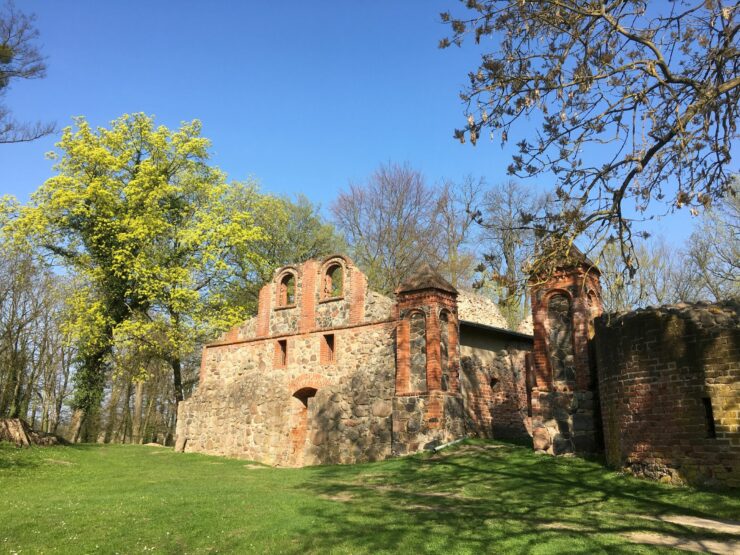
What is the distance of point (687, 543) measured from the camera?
6840 millimetres

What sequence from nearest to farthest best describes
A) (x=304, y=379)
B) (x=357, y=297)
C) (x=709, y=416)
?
(x=709, y=416) < (x=357, y=297) < (x=304, y=379)

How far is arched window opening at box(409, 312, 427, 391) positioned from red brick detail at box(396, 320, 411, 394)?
0.28ft

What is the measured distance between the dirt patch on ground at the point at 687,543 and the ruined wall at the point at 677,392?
2643 mm

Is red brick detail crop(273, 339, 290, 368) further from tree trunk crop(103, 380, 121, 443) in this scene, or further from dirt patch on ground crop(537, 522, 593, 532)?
tree trunk crop(103, 380, 121, 443)

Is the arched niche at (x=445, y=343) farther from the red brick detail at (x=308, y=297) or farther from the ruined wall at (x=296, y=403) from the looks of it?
the red brick detail at (x=308, y=297)

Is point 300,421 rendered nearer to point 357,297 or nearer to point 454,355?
point 357,297

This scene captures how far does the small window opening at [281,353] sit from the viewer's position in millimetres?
19172

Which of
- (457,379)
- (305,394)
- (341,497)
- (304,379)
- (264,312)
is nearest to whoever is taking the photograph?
(341,497)

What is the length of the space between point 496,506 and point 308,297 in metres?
11.0

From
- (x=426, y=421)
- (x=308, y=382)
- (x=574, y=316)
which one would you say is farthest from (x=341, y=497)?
(x=308, y=382)

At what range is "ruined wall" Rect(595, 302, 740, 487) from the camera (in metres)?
9.21

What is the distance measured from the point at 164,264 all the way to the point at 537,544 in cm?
2044

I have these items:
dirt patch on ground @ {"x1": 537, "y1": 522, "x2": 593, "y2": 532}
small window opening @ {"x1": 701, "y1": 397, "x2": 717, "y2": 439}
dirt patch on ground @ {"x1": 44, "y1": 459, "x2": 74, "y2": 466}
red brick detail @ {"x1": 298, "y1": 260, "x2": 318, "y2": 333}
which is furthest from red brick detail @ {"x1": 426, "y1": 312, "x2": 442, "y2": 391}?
dirt patch on ground @ {"x1": 44, "y1": 459, "x2": 74, "y2": 466}

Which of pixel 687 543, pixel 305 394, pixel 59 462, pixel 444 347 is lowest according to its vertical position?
pixel 687 543
